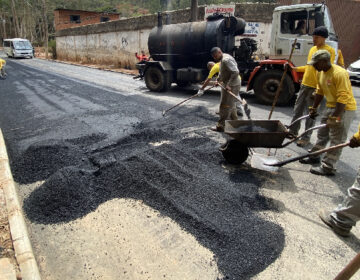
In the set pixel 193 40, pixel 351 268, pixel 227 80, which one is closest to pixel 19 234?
pixel 351 268

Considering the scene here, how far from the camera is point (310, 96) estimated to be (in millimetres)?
4582

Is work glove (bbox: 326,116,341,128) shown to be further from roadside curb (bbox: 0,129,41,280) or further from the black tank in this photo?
the black tank

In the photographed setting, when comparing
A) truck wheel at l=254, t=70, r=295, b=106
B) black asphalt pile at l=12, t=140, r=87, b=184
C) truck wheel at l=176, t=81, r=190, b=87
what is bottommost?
black asphalt pile at l=12, t=140, r=87, b=184

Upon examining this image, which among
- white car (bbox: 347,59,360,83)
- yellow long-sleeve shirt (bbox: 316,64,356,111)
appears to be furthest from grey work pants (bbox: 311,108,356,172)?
→ white car (bbox: 347,59,360,83)

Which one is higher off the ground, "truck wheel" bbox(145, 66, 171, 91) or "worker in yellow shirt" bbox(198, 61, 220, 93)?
"worker in yellow shirt" bbox(198, 61, 220, 93)

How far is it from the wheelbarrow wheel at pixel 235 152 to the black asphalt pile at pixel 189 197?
20cm

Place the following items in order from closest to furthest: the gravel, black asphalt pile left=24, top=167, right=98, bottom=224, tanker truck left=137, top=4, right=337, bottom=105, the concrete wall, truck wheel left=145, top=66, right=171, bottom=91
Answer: the gravel → black asphalt pile left=24, top=167, right=98, bottom=224 → tanker truck left=137, top=4, right=337, bottom=105 → truck wheel left=145, top=66, right=171, bottom=91 → the concrete wall

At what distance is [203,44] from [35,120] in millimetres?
5761

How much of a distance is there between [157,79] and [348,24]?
36.9ft

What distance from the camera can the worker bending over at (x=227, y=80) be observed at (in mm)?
5070

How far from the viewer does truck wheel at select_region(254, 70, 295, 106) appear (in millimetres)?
7254

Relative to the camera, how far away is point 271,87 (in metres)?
7.57

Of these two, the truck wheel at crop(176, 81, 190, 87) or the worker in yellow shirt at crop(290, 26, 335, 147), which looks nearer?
the worker in yellow shirt at crop(290, 26, 335, 147)

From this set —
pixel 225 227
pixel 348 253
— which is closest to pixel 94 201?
pixel 225 227
